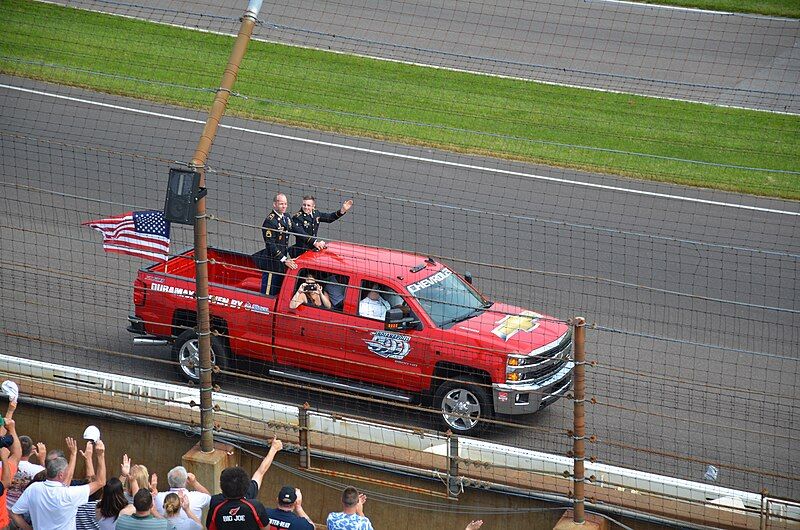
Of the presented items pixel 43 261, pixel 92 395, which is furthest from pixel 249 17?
pixel 43 261

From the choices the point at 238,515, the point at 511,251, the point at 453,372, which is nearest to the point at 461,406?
the point at 453,372

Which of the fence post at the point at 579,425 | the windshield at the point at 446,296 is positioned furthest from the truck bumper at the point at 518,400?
the fence post at the point at 579,425

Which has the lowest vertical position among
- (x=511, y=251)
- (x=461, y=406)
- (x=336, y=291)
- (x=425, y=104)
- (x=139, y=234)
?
(x=461, y=406)

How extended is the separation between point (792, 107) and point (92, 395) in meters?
14.6

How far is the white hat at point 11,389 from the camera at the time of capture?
10108 millimetres

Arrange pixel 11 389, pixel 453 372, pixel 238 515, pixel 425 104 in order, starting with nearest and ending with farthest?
pixel 238 515
pixel 11 389
pixel 453 372
pixel 425 104

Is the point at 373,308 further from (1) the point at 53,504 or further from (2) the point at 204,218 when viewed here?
(1) the point at 53,504

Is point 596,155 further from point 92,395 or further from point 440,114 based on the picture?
point 92,395

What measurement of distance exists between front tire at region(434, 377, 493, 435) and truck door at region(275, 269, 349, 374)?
124 centimetres

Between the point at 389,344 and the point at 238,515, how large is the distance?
450cm

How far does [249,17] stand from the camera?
9.21m

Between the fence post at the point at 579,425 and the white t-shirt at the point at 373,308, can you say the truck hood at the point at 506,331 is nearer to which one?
the white t-shirt at the point at 373,308

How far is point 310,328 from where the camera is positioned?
1245 centimetres

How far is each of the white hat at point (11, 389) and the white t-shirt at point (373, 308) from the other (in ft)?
12.2
